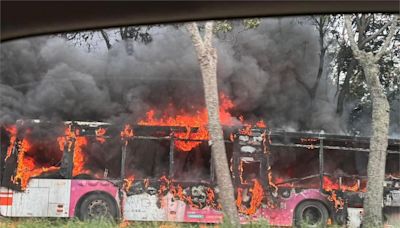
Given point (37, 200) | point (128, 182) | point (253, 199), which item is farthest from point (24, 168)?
point (253, 199)

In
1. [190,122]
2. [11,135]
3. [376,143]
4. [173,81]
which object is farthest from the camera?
[173,81]

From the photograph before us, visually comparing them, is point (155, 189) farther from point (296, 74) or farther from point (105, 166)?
point (296, 74)

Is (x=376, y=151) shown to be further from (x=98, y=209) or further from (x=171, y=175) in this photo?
(x=98, y=209)

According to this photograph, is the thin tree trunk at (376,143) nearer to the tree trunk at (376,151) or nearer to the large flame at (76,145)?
the tree trunk at (376,151)

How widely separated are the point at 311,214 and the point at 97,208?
2696 millimetres

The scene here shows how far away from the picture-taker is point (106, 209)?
22.4 feet

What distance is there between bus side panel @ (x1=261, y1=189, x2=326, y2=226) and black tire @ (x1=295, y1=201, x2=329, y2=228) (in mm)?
64

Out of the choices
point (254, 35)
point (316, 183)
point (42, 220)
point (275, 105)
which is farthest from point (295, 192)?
point (42, 220)

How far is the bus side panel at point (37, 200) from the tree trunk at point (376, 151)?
3.76 meters

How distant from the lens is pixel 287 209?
685 centimetres

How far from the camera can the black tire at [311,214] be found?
265 inches

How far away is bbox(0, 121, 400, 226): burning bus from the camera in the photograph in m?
6.82

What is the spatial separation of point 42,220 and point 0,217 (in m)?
0.50

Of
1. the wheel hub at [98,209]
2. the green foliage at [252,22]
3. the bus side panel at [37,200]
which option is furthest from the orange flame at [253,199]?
the green foliage at [252,22]
